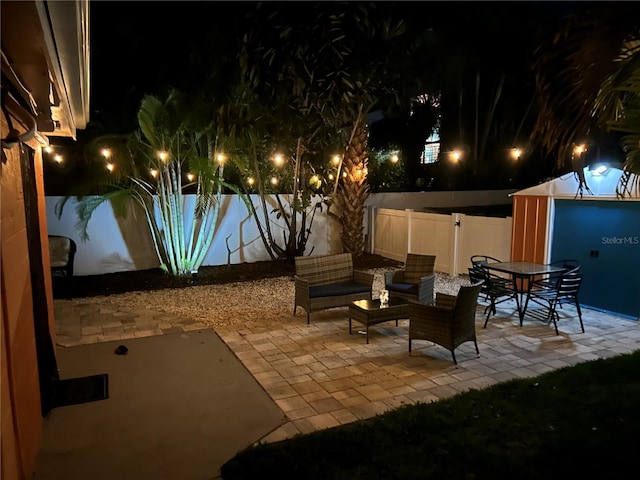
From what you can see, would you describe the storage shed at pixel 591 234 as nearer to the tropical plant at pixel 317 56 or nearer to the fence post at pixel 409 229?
the fence post at pixel 409 229

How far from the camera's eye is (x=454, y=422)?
13.5 feet

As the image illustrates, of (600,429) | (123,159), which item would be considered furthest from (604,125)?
(123,159)

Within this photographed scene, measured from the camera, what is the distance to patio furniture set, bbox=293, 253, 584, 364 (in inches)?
221

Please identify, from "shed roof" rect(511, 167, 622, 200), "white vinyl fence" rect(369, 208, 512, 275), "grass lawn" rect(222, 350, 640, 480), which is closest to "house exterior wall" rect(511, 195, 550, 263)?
"shed roof" rect(511, 167, 622, 200)

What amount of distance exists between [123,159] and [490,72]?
13.4 meters

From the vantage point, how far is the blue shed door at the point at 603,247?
743 cm

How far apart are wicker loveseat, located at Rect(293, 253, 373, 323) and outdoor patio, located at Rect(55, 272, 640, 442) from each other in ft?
1.21

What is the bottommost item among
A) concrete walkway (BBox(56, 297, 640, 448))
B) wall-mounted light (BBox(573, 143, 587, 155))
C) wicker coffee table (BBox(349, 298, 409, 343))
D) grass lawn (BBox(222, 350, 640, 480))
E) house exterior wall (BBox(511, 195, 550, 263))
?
concrete walkway (BBox(56, 297, 640, 448))

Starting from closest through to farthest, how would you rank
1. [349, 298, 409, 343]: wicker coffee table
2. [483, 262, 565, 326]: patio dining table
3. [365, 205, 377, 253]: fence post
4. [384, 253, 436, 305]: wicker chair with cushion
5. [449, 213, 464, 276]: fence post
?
[349, 298, 409, 343]: wicker coffee table → [483, 262, 565, 326]: patio dining table → [384, 253, 436, 305]: wicker chair with cushion → [449, 213, 464, 276]: fence post → [365, 205, 377, 253]: fence post

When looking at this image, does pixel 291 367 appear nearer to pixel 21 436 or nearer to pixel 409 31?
pixel 21 436

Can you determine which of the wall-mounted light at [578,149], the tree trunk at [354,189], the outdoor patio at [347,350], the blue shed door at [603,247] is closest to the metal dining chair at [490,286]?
the outdoor patio at [347,350]

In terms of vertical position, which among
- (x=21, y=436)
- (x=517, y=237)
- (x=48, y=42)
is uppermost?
(x=48, y=42)

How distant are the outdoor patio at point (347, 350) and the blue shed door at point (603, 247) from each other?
0.38m

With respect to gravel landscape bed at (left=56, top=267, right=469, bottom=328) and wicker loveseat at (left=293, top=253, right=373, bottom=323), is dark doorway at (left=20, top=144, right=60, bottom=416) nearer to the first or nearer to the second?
gravel landscape bed at (left=56, top=267, right=469, bottom=328)
